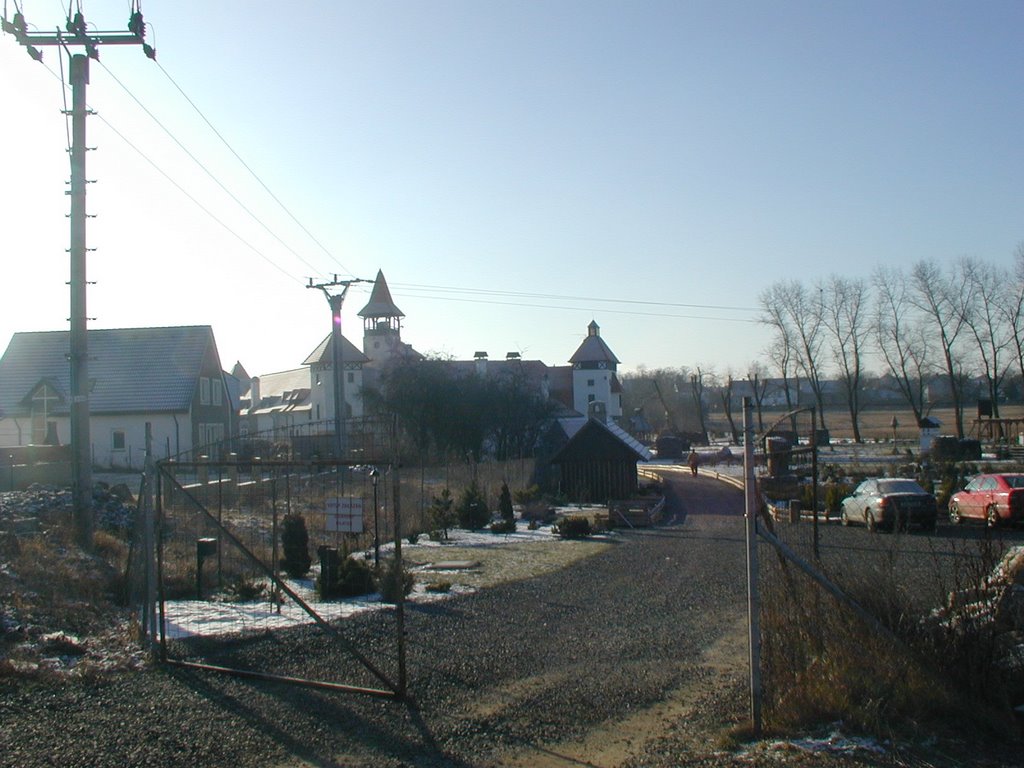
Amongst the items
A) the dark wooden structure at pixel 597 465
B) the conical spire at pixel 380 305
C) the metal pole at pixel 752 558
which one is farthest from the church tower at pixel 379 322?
the metal pole at pixel 752 558

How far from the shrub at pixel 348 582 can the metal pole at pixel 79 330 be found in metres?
4.70

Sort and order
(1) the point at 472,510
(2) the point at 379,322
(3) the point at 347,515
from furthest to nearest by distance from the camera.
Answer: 1. (2) the point at 379,322
2. (1) the point at 472,510
3. (3) the point at 347,515

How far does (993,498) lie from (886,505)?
103 inches

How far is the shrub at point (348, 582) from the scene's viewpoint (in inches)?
516

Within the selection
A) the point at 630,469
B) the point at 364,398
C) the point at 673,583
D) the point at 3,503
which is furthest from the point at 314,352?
the point at 673,583

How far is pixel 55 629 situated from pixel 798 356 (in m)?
88.7

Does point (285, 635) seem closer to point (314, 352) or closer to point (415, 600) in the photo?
point (415, 600)

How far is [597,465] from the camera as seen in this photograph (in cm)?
4100

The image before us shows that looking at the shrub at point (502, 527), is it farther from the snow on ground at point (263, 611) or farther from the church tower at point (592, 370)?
the church tower at point (592, 370)

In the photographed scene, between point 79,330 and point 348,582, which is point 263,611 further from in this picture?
point 79,330

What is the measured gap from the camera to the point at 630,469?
4097 cm

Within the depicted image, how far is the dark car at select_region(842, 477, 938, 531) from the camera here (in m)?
25.6

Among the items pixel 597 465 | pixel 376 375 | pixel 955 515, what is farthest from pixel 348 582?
pixel 376 375

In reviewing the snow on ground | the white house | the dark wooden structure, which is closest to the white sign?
the snow on ground
